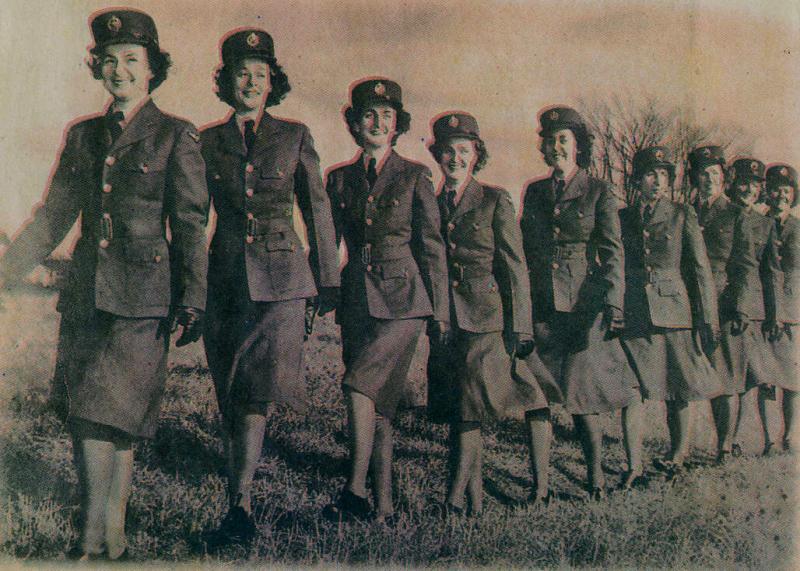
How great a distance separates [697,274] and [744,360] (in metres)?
0.77

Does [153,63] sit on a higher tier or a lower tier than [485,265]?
→ higher

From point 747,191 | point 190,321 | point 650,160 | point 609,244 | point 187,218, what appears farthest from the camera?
point 747,191

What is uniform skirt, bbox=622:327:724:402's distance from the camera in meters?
5.48

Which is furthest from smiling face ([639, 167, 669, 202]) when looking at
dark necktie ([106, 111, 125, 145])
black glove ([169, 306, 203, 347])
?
dark necktie ([106, 111, 125, 145])

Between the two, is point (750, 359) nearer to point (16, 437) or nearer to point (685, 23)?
point (685, 23)

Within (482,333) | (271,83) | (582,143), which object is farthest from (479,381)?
(271,83)

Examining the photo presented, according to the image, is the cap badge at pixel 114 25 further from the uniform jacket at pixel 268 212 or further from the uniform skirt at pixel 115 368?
the uniform skirt at pixel 115 368

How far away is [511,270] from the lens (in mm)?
5016

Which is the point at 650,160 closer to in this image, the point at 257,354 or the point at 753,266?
the point at 753,266

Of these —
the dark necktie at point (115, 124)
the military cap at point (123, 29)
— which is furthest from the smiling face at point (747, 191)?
the dark necktie at point (115, 124)

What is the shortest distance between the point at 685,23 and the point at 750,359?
7.96 ft

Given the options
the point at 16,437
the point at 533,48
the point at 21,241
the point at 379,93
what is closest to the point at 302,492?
the point at 16,437

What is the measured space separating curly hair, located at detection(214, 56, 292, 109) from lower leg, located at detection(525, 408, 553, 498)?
248 cm

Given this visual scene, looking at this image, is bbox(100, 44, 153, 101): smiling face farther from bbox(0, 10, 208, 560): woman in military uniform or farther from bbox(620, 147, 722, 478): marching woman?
bbox(620, 147, 722, 478): marching woman
